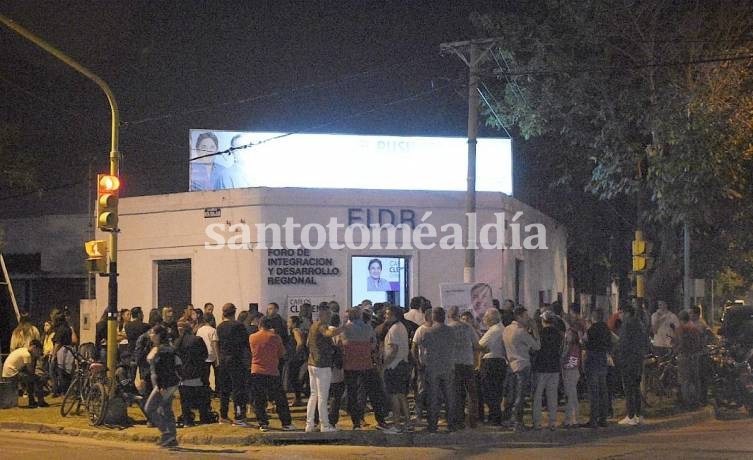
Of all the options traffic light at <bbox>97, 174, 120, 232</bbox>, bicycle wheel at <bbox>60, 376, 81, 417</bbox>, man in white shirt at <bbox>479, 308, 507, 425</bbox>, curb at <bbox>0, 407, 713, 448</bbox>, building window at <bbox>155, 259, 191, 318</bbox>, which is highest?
traffic light at <bbox>97, 174, 120, 232</bbox>

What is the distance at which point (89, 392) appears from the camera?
53.5ft

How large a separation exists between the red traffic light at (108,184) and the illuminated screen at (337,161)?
13.6 meters

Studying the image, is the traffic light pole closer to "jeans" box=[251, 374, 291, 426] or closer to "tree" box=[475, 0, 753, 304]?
"jeans" box=[251, 374, 291, 426]

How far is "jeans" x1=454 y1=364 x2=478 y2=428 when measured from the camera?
1534 cm

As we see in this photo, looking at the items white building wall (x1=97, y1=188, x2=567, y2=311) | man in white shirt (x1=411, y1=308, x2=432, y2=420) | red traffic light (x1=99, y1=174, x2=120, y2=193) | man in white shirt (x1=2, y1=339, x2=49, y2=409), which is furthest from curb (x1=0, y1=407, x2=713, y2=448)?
white building wall (x1=97, y1=188, x2=567, y2=311)

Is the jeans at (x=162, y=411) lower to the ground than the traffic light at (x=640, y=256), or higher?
lower

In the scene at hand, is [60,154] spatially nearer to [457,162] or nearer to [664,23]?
[457,162]

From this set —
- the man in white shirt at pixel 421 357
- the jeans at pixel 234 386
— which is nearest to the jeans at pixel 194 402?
the jeans at pixel 234 386

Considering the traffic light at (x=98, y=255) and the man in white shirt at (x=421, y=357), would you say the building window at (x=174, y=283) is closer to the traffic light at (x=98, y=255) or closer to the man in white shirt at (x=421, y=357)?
the traffic light at (x=98, y=255)

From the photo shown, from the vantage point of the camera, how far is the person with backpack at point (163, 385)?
45.5ft

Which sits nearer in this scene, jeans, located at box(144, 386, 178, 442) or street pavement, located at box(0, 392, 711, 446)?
jeans, located at box(144, 386, 178, 442)

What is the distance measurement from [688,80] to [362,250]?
28.3ft

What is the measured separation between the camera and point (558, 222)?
108ft

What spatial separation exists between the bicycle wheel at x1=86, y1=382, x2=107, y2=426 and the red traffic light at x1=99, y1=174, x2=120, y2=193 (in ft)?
10.8
